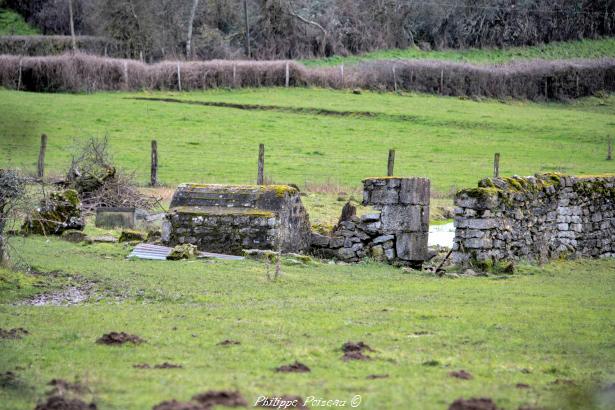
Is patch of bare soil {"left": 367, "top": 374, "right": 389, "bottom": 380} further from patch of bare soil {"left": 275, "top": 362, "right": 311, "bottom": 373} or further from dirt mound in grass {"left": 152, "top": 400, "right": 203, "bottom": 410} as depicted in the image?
dirt mound in grass {"left": 152, "top": 400, "right": 203, "bottom": 410}

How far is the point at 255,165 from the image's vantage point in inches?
1763

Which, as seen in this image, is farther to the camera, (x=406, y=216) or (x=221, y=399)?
(x=406, y=216)

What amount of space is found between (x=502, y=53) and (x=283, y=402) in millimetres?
84067

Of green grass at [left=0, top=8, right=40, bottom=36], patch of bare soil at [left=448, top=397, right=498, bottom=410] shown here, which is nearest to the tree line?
green grass at [left=0, top=8, right=40, bottom=36]

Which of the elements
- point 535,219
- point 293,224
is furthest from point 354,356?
point 535,219

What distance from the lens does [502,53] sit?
89812 mm

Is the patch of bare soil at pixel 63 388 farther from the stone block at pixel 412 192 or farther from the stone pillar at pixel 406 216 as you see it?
the stone block at pixel 412 192

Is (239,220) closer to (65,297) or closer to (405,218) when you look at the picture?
(405,218)

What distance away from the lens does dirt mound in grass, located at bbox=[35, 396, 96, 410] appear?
28.8 ft

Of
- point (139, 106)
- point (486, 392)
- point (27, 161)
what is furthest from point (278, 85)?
point (486, 392)

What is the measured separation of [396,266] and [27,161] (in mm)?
24616

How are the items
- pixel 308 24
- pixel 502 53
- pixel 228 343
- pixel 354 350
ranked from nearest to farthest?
pixel 354 350
pixel 228 343
pixel 308 24
pixel 502 53

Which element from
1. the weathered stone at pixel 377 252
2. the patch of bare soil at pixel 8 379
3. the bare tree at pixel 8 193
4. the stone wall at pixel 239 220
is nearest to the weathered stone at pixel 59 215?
the stone wall at pixel 239 220

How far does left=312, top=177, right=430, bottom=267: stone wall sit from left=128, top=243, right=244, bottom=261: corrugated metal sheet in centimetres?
288
